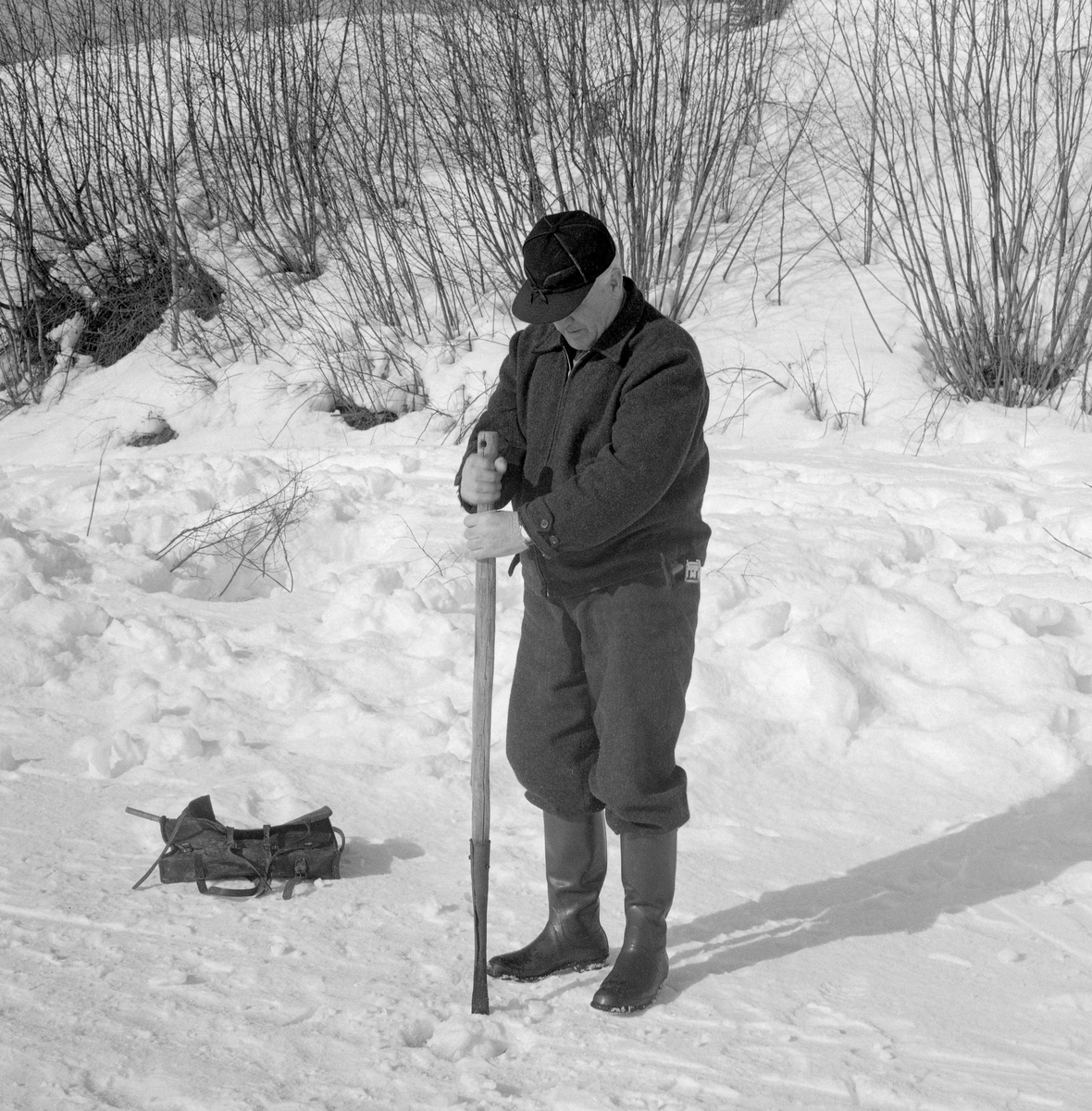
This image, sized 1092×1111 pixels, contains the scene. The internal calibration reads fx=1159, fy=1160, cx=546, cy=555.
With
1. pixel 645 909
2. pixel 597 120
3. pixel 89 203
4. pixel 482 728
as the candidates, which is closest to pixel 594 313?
pixel 482 728

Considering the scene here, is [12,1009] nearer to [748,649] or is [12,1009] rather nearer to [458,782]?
[458,782]

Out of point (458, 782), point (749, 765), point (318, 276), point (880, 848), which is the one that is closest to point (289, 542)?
point (458, 782)

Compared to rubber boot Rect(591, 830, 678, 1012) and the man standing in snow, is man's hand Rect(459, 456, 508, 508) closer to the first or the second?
the man standing in snow

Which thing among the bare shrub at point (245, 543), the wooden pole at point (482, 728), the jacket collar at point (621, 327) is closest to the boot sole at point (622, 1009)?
the wooden pole at point (482, 728)

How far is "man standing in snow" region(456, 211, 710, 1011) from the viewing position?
2080 millimetres

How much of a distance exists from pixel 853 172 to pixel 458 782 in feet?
22.6

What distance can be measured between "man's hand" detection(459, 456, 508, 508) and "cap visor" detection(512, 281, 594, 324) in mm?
282

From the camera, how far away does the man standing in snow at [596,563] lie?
208 cm

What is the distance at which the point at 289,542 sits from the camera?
4969mm

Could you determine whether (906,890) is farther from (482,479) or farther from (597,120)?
(597,120)

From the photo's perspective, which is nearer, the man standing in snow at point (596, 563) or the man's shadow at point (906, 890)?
the man standing in snow at point (596, 563)

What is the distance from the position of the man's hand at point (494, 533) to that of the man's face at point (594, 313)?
35 centimetres

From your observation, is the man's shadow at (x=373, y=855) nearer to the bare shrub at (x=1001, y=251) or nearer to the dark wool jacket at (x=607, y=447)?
the dark wool jacket at (x=607, y=447)

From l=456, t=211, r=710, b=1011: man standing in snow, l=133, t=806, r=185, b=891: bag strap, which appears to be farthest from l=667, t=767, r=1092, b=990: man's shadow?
l=133, t=806, r=185, b=891: bag strap
